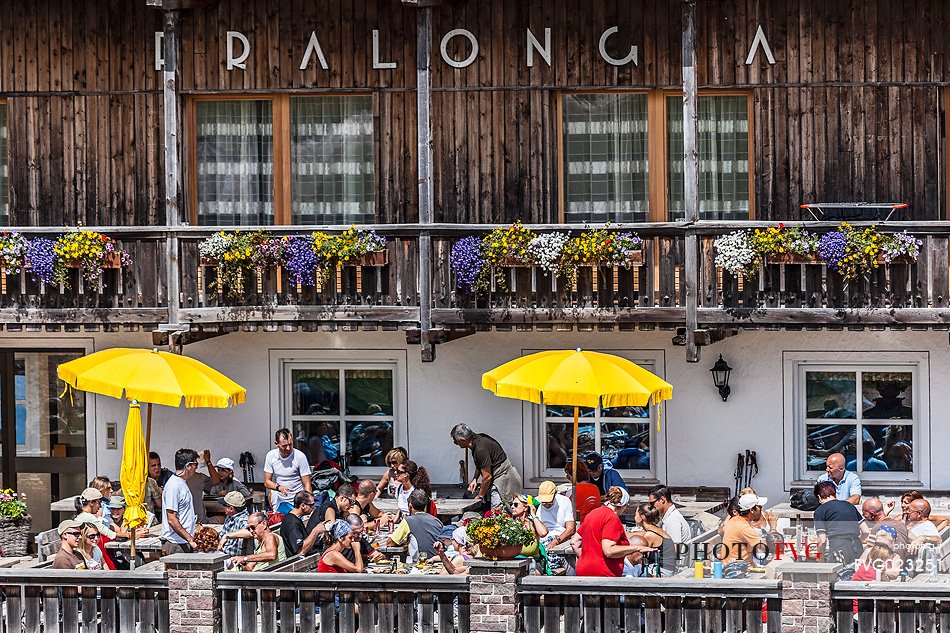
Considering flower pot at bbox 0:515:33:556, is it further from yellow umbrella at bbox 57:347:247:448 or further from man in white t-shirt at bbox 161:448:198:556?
man in white t-shirt at bbox 161:448:198:556

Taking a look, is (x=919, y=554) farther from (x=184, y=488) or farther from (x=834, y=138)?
(x=184, y=488)

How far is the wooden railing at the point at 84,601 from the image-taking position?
18125mm

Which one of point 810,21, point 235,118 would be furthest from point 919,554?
point 235,118

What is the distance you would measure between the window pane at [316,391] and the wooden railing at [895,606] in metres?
8.98

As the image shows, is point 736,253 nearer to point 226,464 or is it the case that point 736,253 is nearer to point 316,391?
point 316,391

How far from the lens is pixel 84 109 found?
23.5 metres

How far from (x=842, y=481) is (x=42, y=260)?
33.7 feet

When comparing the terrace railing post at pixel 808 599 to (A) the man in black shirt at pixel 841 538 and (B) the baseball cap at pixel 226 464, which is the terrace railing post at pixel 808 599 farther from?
(B) the baseball cap at pixel 226 464

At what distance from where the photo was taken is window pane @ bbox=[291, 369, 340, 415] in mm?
24141

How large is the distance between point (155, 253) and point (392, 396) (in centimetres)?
372

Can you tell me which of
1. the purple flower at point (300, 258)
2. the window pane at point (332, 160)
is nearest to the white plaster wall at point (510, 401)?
→ the window pane at point (332, 160)

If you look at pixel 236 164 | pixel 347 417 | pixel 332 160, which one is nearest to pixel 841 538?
pixel 347 417

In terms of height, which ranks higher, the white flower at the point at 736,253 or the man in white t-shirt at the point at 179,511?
the white flower at the point at 736,253

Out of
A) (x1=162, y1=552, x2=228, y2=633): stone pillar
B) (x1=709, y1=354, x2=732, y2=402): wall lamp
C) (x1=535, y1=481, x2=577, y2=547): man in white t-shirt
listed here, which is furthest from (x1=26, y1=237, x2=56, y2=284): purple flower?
(x1=709, y1=354, x2=732, y2=402): wall lamp
